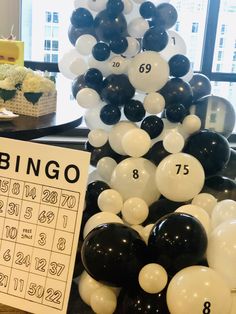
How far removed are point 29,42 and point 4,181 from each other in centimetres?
242

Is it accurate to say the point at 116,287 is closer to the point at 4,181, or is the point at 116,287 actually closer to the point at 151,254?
the point at 151,254

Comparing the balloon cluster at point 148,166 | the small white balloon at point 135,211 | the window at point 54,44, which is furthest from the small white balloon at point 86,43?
the window at point 54,44

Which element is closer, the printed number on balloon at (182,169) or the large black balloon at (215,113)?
the printed number on balloon at (182,169)

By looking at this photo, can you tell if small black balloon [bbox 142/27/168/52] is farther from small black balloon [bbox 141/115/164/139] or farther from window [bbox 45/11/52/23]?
window [bbox 45/11/52/23]

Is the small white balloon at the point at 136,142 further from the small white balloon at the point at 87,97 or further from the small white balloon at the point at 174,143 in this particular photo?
the small white balloon at the point at 87,97

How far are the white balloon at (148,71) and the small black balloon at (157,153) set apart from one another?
0.25m

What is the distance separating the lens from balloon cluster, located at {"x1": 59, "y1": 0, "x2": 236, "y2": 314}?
1352mm

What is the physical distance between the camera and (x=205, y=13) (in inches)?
142

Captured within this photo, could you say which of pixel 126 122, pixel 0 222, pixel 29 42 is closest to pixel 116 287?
pixel 0 222

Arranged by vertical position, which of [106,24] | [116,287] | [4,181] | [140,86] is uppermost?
[106,24]

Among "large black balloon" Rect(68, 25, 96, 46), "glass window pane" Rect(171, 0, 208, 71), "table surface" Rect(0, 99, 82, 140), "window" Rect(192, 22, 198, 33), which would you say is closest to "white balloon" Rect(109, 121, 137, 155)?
"table surface" Rect(0, 99, 82, 140)

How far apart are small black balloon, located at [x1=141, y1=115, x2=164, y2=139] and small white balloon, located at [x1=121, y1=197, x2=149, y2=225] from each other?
1.06 feet

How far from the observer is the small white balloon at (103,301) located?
1.42 metres

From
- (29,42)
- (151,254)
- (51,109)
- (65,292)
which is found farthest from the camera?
(29,42)
